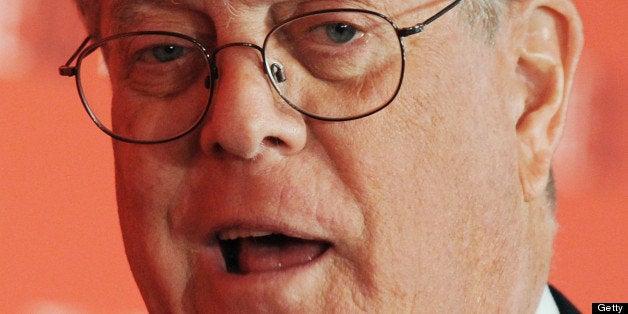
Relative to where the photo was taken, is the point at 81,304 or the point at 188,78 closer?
the point at 188,78

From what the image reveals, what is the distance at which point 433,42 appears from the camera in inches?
59.6

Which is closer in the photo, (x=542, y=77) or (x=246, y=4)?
(x=246, y=4)

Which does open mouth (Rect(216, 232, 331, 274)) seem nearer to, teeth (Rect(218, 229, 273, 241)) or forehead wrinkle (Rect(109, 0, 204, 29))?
teeth (Rect(218, 229, 273, 241))

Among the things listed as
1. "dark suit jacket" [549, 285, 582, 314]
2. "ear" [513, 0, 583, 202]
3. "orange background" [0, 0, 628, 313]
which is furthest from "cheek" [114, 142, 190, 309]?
"orange background" [0, 0, 628, 313]

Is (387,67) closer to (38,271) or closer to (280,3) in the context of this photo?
(280,3)

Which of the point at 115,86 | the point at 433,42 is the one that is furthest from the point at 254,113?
the point at 115,86

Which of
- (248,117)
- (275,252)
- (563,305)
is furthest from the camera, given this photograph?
(563,305)

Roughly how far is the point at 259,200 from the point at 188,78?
0.26 m

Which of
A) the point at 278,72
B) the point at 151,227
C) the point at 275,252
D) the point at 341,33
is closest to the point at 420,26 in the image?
the point at 341,33

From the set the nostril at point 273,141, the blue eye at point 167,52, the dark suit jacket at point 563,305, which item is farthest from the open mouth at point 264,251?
the dark suit jacket at point 563,305

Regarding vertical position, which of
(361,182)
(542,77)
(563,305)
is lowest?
(563,305)

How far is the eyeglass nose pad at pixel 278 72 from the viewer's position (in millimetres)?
1468

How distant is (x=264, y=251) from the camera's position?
60.2 inches

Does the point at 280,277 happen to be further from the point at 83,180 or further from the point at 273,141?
the point at 83,180
